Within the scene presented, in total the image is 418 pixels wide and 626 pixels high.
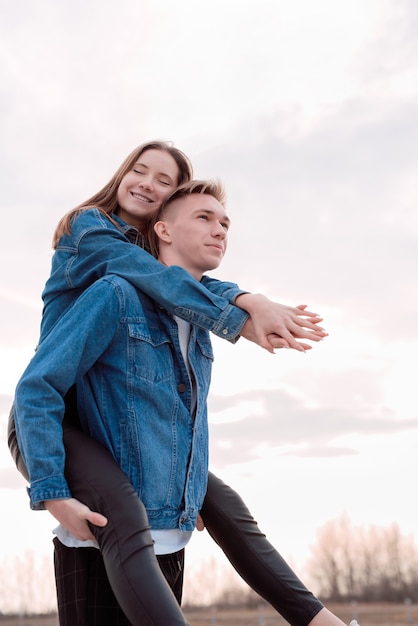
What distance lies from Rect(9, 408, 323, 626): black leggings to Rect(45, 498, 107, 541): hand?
0.04m

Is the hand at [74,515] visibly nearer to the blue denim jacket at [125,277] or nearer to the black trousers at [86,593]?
the black trousers at [86,593]

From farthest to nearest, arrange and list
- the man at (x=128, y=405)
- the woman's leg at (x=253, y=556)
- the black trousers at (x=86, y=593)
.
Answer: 1. the woman's leg at (x=253, y=556)
2. the black trousers at (x=86, y=593)
3. the man at (x=128, y=405)

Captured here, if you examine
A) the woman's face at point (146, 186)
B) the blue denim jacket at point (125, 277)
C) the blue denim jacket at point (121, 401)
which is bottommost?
the blue denim jacket at point (121, 401)

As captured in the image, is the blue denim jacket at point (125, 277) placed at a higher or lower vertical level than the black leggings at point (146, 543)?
higher

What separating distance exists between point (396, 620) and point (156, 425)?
86.5 feet

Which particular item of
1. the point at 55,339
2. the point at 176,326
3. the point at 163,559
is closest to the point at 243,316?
the point at 176,326

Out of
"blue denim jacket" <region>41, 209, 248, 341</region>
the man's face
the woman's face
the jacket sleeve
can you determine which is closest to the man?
the jacket sleeve

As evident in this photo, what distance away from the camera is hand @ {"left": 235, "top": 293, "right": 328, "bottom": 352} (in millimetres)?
2918

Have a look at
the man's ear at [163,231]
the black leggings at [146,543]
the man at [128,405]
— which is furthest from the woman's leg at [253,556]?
the man's ear at [163,231]

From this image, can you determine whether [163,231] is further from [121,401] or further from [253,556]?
[253,556]

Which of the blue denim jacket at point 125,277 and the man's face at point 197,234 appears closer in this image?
the blue denim jacket at point 125,277

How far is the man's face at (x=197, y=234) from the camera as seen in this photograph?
3299mm

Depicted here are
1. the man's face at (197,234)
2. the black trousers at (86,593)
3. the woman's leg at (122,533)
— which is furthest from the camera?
the man's face at (197,234)

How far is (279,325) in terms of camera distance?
2918 mm
